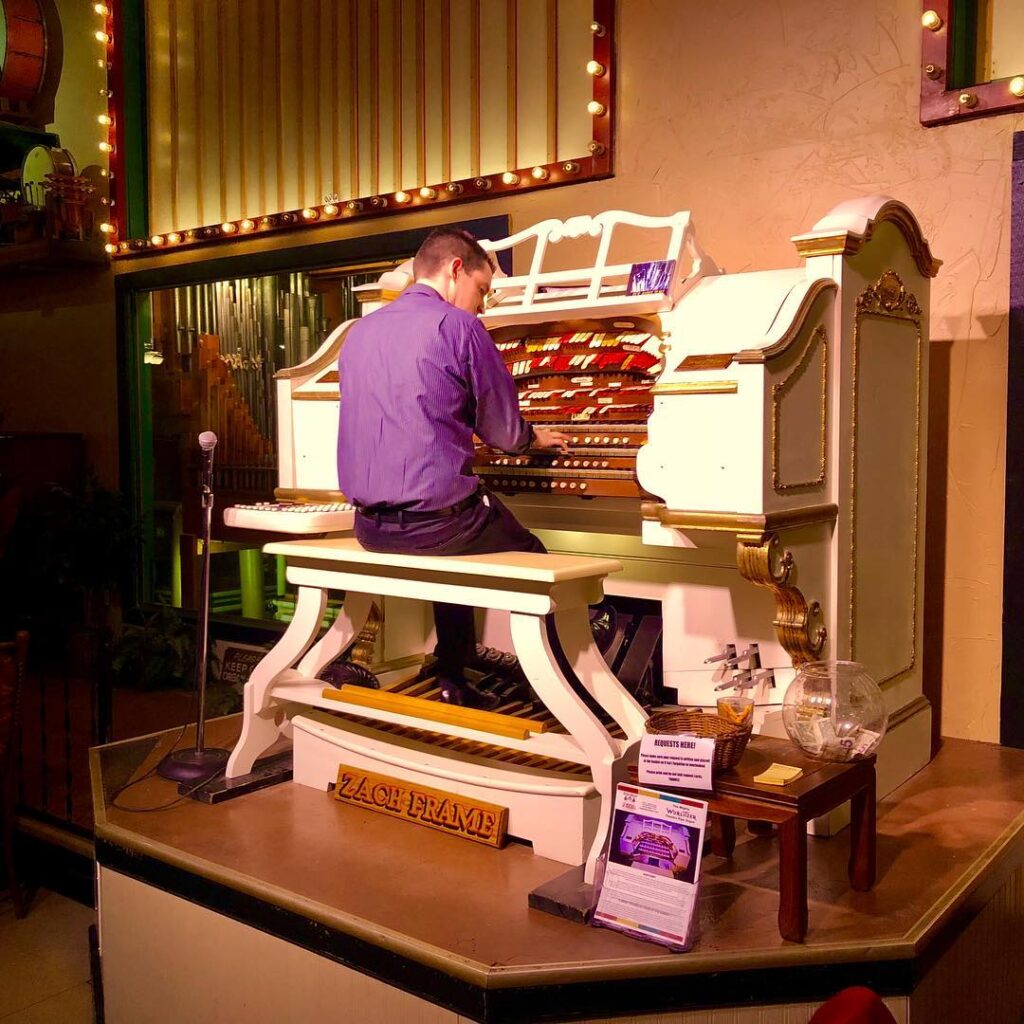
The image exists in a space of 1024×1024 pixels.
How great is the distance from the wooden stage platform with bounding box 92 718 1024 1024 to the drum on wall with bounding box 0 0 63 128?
11.5 feet

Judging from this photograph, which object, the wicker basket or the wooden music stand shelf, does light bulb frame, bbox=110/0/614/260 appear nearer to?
the wicker basket

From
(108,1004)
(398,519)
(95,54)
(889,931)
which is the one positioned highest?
(95,54)

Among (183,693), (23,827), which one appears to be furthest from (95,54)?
(23,827)

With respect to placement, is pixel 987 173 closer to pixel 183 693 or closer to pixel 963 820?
pixel 963 820

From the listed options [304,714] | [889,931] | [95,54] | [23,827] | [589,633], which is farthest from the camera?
[95,54]

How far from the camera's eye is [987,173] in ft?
11.3

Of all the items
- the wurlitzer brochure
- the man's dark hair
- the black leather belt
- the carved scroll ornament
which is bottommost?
the wurlitzer brochure

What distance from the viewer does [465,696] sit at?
10.7ft

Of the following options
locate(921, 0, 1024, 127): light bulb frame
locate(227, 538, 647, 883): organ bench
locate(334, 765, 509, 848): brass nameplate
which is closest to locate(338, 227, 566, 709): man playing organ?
locate(227, 538, 647, 883): organ bench

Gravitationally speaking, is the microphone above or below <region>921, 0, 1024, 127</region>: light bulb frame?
below

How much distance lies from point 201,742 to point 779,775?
1.89 m

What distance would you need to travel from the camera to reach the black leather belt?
2.85 meters

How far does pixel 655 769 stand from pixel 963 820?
1070 millimetres

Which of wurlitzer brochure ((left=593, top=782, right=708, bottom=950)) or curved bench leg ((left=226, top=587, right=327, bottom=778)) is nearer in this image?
wurlitzer brochure ((left=593, top=782, right=708, bottom=950))
